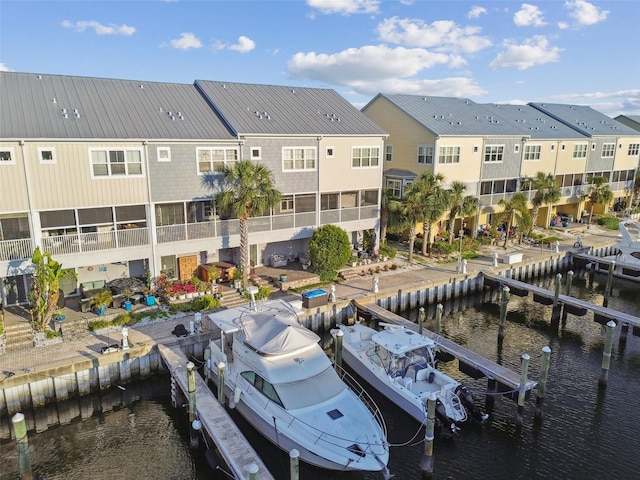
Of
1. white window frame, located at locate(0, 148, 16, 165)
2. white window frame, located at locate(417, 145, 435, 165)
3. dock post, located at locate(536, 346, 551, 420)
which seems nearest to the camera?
dock post, located at locate(536, 346, 551, 420)

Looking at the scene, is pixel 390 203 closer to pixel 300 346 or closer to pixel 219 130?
pixel 219 130

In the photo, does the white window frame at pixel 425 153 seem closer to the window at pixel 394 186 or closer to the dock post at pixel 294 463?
the window at pixel 394 186

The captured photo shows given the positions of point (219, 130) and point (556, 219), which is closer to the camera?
point (219, 130)

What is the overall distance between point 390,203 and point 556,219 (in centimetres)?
2604

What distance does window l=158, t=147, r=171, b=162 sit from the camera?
88.3 feet

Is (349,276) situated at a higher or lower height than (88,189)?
lower

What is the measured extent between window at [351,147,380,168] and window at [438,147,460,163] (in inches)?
255

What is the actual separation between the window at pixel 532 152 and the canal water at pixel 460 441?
26.7 m

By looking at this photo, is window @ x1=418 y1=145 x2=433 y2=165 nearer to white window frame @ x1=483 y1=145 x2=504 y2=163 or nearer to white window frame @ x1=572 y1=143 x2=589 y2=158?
white window frame @ x1=483 y1=145 x2=504 y2=163

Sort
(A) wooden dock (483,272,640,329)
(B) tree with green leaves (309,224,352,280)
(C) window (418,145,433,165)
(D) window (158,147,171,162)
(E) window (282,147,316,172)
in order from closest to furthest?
(A) wooden dock (483,272,640,329) → (D) window (158,147,171,162) → (B) tree with green leaves (309,224,352,280) → (E) window (282,147,316,172) → (C) window (418,145,433,165)

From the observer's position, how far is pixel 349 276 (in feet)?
106

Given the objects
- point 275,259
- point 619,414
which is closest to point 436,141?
Result: point 275,259

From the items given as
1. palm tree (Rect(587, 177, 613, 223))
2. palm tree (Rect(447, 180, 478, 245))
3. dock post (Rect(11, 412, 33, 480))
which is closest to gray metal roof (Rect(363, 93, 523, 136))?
palm tree (Rect(447, 180, 478, 245))

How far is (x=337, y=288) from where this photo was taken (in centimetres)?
3023
